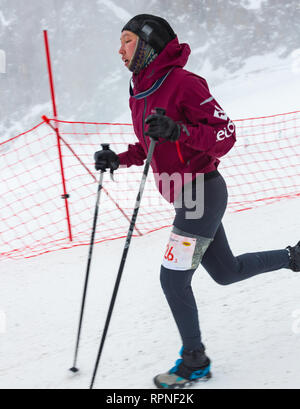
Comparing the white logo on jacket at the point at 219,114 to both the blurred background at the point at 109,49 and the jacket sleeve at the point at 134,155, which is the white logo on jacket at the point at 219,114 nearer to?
the jacket sleeve at the point at 134,155

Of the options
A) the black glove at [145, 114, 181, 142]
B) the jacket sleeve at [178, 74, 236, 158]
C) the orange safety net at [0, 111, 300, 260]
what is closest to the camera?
the black glove at [145, 114, 181, 142]

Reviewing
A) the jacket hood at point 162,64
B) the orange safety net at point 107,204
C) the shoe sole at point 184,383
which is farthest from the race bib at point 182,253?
the orange safety net at point 107,204

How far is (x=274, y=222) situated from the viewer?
438 cm

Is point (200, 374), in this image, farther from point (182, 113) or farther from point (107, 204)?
point (107, 204)

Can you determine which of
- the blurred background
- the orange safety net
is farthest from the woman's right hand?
the blurred background

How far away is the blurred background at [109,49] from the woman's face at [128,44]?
1822cm

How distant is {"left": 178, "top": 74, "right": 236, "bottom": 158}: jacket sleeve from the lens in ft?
5.70

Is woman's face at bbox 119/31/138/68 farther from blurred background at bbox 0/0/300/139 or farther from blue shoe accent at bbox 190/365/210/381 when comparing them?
blurred background at bbox 0/0/300/139

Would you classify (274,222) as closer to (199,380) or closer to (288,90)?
(199,380)

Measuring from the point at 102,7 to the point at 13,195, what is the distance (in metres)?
26.6

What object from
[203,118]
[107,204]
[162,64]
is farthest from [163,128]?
[107,204]

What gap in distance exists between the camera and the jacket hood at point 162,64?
1.88m

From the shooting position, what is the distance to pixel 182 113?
1846 mm

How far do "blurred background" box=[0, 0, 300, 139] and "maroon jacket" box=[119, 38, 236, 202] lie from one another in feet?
60.0
